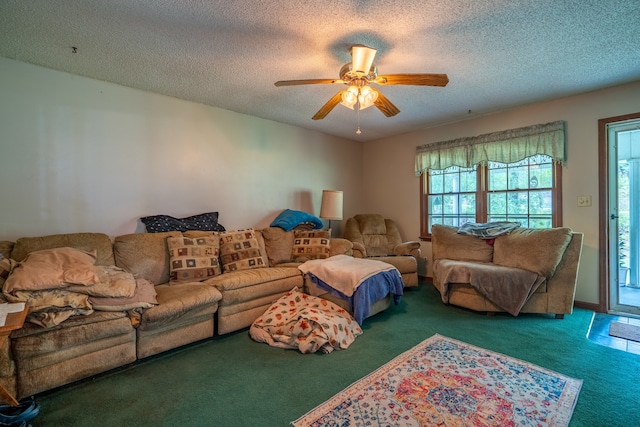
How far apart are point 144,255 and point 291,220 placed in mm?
1800

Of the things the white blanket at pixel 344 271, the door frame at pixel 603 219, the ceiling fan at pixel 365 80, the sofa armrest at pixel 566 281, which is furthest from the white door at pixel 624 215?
the ceiling fan at pixel 365 80

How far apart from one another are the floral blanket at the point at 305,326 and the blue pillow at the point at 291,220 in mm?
1274

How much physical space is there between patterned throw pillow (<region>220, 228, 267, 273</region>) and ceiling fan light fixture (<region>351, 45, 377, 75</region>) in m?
2.05

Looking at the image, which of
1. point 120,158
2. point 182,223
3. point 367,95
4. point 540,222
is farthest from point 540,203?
point 120,158

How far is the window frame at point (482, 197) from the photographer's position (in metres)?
3.55

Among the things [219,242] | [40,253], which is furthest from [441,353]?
[40,253]

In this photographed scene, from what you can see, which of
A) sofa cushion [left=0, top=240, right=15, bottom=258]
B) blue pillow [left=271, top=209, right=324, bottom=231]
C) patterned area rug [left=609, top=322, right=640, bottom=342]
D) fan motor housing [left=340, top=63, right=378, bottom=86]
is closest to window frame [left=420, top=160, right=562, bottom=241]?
patterned area rug [left=609, top=322, right=640, bottom=342]

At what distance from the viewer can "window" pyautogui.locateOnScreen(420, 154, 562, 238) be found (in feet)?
12.0

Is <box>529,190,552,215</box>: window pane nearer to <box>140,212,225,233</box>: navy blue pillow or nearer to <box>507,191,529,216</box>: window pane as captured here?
<box>507,191,529,216</box>: window pane

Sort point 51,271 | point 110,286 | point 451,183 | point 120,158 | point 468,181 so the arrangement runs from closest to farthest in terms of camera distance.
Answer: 1. point 51,271
2. point 110,286
3. point 120,158
4. point 468,181
5. point 451,183

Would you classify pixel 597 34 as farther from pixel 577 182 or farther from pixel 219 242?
pixel 219 242

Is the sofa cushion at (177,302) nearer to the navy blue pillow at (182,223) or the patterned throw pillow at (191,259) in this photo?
the patterned throw pillow at (191,259)

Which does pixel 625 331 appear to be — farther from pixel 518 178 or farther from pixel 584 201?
pixel 518 178

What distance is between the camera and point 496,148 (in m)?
3.96
